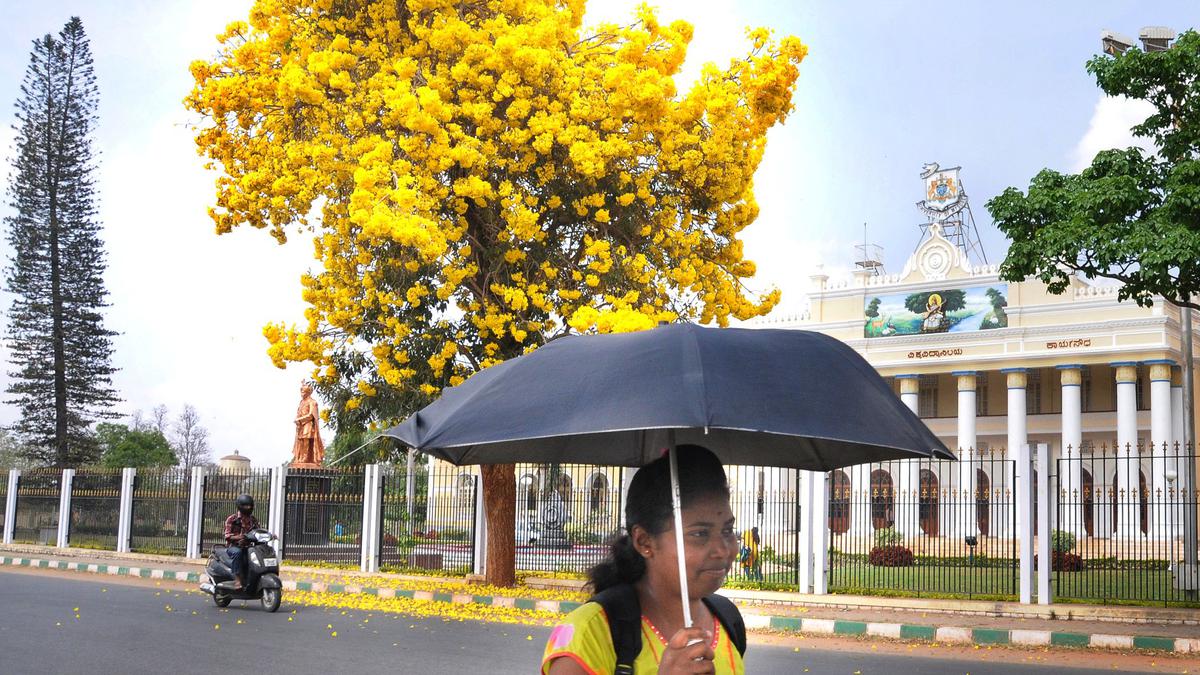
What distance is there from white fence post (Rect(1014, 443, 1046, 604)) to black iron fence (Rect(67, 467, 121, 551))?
1771 cm

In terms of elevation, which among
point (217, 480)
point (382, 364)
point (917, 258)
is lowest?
point (217, 480)

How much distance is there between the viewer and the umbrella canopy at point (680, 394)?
2586 mm

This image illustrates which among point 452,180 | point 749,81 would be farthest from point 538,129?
point 749,81

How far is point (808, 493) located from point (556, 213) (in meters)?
5.50

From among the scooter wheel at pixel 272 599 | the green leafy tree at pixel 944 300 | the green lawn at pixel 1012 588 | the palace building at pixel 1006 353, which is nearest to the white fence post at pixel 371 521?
the scooter wheel at pixel 272 599

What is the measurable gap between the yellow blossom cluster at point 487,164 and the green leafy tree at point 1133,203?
149 inches

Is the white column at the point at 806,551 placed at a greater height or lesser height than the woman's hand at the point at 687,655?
lesser

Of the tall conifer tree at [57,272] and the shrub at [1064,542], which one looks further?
the tall conifer tree at [57,272]

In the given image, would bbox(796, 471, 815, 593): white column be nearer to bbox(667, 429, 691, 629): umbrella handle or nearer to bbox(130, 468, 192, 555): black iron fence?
bbox(130, 468, 192, 555): black iron fence

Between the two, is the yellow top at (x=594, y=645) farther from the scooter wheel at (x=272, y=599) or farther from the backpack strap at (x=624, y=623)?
the scooter wheel at (x=272, y=599)

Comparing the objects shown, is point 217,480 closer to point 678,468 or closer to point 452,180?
point 452,180

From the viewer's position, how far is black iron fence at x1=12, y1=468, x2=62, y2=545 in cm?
2539

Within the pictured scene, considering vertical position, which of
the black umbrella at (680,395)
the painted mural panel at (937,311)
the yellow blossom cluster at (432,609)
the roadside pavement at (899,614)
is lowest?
the yellow blossom cluster at (432,609)

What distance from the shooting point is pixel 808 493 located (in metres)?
16.8
